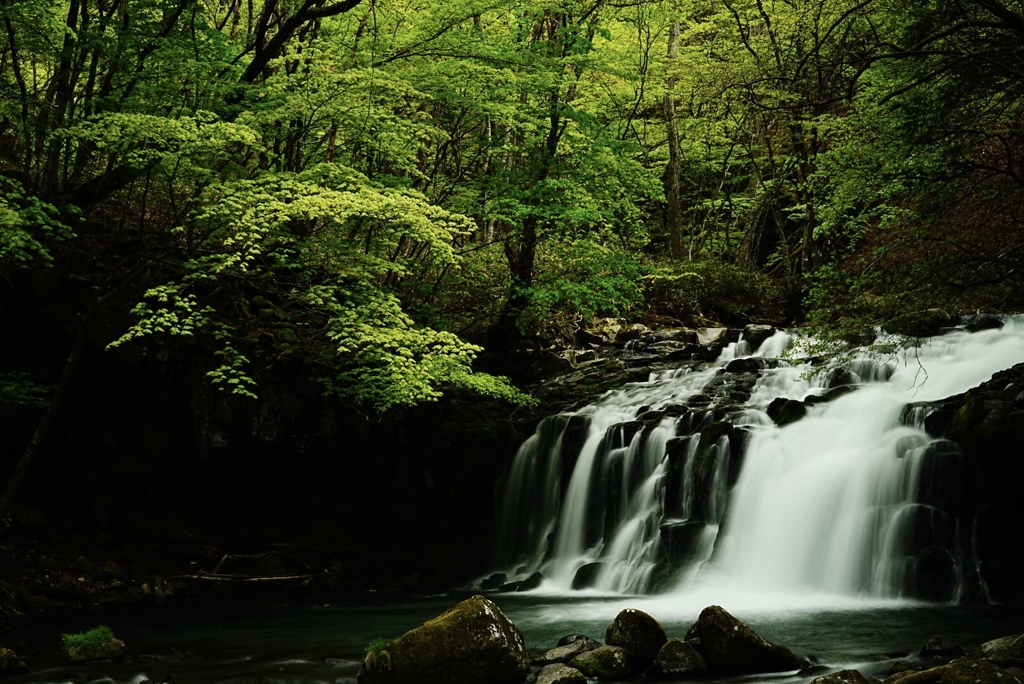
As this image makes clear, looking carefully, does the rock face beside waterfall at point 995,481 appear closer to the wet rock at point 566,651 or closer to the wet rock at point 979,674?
the wet rock at point 979,674

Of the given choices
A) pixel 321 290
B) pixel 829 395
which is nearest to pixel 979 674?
pixel 829 395

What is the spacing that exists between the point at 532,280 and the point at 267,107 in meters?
6.26

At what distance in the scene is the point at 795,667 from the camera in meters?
7.71

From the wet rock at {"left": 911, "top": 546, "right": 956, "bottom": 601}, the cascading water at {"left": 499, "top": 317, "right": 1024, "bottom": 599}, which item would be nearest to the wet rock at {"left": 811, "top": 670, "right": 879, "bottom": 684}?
the wet rock at {"left": 911, "top": 546, "right": 956, "bottom": 601}

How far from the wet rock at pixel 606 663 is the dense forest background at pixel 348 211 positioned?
16.4ft

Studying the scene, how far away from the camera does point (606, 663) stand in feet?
24.2

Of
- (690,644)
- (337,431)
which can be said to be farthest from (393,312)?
(690,644)

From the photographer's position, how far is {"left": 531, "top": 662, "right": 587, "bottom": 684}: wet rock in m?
7.05

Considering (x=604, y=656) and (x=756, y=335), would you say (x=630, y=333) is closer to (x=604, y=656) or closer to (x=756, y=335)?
(x=756, y=335)

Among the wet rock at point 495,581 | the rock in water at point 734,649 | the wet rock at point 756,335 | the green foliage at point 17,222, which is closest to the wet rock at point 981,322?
the wet rock at point 756,335

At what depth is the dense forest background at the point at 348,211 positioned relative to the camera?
10.5 m

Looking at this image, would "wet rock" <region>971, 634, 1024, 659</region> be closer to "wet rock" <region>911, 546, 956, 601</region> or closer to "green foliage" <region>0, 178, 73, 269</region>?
"wet rock" <region>911, 546, 956, 601</region>

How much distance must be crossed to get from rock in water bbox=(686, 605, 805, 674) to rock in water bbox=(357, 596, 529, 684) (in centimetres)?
166

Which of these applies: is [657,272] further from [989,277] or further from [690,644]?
[690,644]
